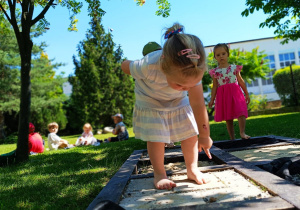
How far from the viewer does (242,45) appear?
27.3 metres

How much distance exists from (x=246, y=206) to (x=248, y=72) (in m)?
16.4

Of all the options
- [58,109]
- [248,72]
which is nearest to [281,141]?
[248,72]

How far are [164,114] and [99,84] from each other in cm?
1682

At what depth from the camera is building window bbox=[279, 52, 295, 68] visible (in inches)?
1107

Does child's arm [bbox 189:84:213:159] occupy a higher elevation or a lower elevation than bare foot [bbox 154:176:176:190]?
higher

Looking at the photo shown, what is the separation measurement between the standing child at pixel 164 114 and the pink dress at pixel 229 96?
2.19 meters

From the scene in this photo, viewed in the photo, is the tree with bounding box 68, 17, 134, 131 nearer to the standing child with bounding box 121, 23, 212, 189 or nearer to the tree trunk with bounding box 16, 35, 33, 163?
the tree trunk with bounding box 16, 35, 33, 163

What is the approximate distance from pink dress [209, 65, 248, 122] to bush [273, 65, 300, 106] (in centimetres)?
1134

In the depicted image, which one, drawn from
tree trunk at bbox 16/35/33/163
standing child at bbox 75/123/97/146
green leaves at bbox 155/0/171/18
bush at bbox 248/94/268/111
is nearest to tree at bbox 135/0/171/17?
green leaves at bbox 155/0/171/18

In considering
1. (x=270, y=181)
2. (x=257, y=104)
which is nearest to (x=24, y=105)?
(x=270, y=181)

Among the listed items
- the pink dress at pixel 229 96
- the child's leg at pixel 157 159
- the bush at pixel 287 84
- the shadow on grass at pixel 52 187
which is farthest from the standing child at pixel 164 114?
the bush at pixel 287 84

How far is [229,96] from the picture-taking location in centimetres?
446

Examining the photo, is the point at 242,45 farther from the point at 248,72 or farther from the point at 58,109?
the point at 58,109

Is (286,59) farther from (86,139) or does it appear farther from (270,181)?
(270,181)
